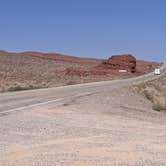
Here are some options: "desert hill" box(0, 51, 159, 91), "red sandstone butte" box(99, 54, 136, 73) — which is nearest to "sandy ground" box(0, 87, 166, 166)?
"desert hill" box(0, 51, 159, 91)

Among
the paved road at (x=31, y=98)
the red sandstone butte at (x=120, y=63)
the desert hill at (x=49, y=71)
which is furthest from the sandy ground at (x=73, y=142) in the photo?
the red sandstone butte at (x=120, y=63)

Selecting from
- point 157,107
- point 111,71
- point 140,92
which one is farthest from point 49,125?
point 111,71

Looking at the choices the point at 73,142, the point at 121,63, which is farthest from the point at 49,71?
the point at 73,142

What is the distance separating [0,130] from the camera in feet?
42.9

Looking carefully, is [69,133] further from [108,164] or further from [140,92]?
[140,92]

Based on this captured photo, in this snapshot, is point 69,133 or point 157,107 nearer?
point 69,133

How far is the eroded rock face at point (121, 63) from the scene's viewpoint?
95719 mm

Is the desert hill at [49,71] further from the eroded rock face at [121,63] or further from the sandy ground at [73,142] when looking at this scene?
the sandy ground at [73,142]

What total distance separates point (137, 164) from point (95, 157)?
90 centimetres

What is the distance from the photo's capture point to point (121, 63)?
97.8m

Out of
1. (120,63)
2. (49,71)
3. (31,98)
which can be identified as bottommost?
(31,98)

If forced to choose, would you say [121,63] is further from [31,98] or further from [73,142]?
[73,142]

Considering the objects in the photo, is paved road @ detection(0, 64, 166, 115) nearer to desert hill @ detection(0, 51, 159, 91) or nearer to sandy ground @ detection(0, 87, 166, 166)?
sandy ground @ detection(0, 87, 166, 166)

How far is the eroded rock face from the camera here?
95719mm
